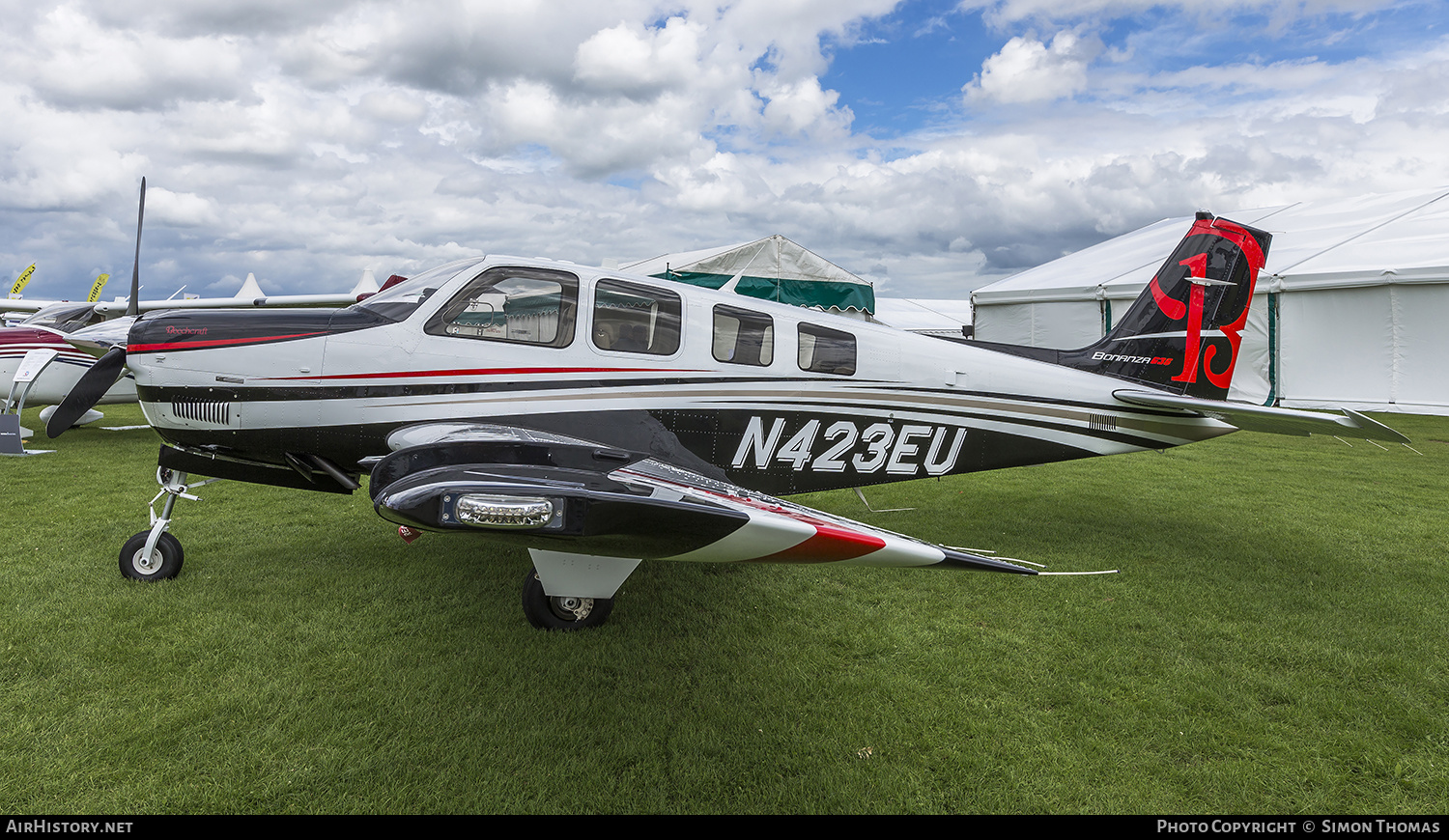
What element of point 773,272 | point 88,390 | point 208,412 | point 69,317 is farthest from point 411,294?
point 773,272

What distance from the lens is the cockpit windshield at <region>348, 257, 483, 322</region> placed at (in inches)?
164

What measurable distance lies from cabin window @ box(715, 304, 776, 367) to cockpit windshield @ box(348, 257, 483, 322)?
5.06 ft

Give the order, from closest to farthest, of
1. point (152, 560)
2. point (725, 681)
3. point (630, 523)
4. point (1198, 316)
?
1. point (630, 523)
2. point (725, 681)
3. point (152, 560)
4. point (1198, 316)

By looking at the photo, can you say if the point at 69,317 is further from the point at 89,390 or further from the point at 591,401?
the point at 591,401

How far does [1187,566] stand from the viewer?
5.27 meters

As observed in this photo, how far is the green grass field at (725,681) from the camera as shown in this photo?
2686 mm

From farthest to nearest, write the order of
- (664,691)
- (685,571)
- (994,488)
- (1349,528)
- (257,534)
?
(994,488) → (1349,528) → (257,534) → (685,571) → (664,691)

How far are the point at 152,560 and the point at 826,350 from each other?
462 centimetres

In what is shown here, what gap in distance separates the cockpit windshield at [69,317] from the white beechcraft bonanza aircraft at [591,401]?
9882 mm

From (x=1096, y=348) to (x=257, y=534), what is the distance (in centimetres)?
698

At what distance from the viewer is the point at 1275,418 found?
4.23 metres

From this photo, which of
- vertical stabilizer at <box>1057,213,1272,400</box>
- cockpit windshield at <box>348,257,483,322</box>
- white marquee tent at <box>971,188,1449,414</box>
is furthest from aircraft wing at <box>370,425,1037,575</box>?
white marquee tent at <box>971,188,1449,414</box>
